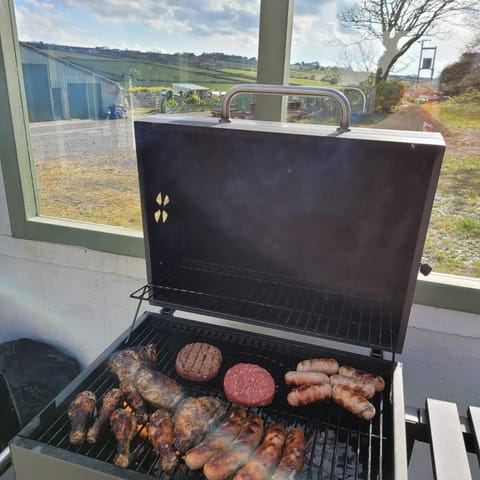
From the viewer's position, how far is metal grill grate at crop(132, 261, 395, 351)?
1.20 metres

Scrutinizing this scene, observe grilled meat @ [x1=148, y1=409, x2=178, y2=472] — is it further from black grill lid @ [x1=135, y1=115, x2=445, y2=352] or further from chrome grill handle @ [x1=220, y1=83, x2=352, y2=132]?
chrome grill handle @ [x1=220, y1=83, x2=352, y2=132]

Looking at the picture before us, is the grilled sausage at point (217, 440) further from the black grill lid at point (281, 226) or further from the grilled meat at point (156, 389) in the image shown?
the black grill lid at point (281, 226)

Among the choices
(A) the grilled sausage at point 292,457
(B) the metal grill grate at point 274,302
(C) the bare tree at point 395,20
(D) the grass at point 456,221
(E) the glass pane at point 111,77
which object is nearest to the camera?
(A) the grilled sausage at point 292,457

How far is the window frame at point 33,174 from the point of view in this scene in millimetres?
Result: 1494

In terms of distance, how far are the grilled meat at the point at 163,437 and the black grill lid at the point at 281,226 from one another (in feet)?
1.07

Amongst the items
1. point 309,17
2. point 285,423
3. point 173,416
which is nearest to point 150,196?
point 173,416

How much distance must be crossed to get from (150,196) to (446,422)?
104 cm

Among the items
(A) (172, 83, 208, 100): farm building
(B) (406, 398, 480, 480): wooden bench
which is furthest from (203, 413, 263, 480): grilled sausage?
(A) (172, 83, 208, 100): farm building

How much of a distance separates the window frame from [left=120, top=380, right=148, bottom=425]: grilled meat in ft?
2.97

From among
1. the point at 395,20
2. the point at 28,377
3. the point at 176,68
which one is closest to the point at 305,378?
the point at 395,20

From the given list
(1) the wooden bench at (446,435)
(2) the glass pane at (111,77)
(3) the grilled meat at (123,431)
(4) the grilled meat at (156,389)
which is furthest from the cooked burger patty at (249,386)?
(2) the glass pane at (111,77)

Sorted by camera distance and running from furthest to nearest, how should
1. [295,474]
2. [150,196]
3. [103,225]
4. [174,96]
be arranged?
[103,225] → [174,96] → [150,196] → [295,474]

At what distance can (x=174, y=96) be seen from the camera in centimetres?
176

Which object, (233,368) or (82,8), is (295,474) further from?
(82,8)
